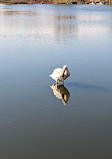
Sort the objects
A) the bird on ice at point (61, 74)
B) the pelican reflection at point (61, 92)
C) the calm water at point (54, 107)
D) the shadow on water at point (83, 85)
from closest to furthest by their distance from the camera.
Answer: the calm water at point (54, 107) < the pelican reflection at point (61, 92) < the bird on ice at point (61, 74) < the shadow on water at point (83, 85)

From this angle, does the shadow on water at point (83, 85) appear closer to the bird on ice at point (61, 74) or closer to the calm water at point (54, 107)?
the calm water at point (54, 107)

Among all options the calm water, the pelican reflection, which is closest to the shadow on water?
the calm water

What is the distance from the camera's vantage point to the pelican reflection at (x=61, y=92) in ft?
57.1

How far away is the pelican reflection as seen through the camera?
57.1 ft

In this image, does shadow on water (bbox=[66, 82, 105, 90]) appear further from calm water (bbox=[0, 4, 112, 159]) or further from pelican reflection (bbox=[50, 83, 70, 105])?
pelican reflection (bbox=[50, 83, 70, 105])

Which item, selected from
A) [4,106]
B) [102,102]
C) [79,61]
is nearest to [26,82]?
[4,106]

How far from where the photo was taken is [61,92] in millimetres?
18359

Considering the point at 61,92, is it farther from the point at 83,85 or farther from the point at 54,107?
the point at 54,107

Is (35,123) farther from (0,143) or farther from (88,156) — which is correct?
(88,156)

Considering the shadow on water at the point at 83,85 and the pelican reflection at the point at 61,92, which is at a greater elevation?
the shadow on water at the point at 83,85

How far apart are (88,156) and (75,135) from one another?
1.63 m

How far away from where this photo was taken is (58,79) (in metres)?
19.2

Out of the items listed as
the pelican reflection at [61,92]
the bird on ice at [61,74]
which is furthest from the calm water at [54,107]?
the bird on ice at [61,74]

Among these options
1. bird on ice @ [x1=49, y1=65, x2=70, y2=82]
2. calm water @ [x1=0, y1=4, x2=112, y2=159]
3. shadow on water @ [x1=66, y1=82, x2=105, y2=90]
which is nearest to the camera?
calm water @ [x1=0, y1=4, x2=112, y2=159]
